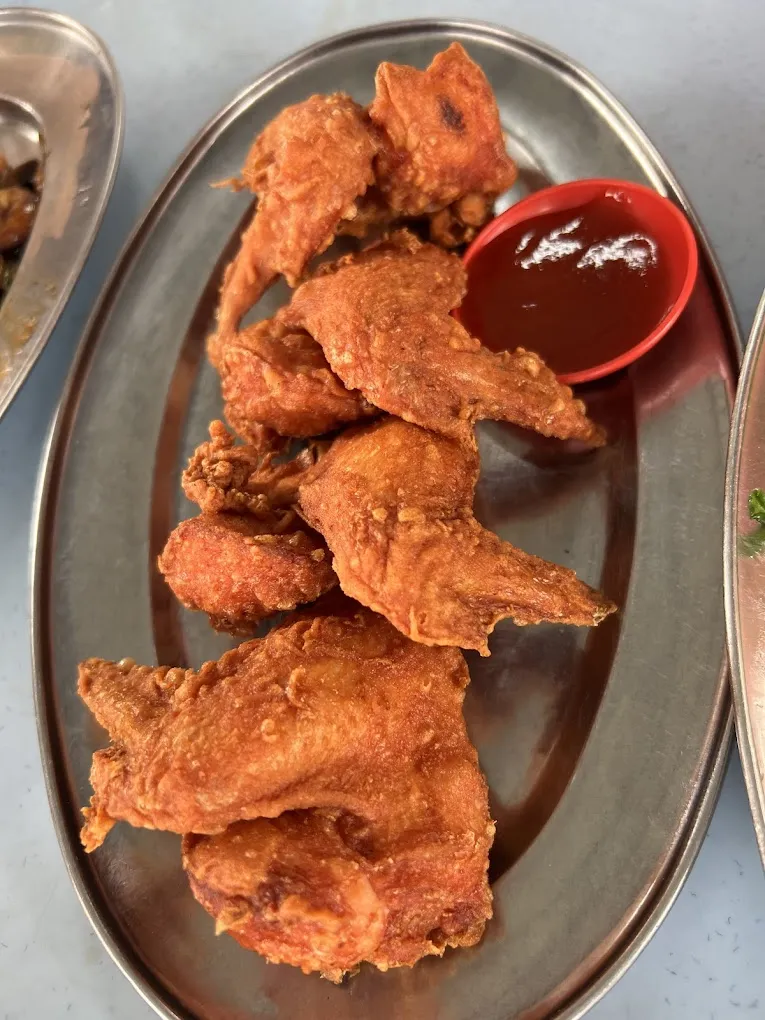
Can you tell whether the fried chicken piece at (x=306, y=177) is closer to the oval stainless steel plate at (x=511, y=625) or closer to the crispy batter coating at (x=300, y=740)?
the oval stainless steel plate at (x=511, y=625)

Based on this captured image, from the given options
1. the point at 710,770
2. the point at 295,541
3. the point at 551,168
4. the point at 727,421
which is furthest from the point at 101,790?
the point at 551,168

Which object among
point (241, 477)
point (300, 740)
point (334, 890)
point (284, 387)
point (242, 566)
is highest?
point (284, 387)

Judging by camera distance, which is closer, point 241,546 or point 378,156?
point 241,546

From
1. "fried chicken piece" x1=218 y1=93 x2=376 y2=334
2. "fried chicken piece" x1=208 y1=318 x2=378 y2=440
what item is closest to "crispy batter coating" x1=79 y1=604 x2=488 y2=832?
"fried chicken piece" x1=208 y1=318 x2=378 y2=440

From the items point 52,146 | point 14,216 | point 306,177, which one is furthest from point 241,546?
point 52,146

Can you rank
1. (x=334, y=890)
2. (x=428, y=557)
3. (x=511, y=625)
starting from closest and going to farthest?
(x=334, y=890) → (x=428, y=557) → (x=511, y=625)

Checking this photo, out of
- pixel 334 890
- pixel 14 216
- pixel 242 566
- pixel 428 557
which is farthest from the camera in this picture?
pixel 14 216

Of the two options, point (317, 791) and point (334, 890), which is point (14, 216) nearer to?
point (317, 791)
